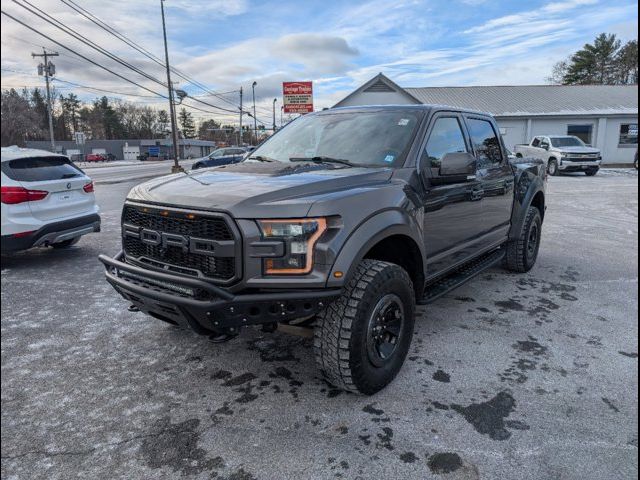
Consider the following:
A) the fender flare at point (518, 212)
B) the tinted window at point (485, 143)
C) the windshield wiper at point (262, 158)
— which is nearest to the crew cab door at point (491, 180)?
the tinted window at point (485, 143)

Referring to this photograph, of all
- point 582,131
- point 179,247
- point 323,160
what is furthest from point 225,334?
point 582,131

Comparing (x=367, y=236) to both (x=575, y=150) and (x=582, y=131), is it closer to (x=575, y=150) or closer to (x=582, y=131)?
(x=575, y=150)

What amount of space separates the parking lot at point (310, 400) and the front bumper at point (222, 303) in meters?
0.62

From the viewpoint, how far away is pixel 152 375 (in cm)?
328

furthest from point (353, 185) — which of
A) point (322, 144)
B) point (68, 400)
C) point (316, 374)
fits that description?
point (68, 400)

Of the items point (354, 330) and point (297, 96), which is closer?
point (354, 330)

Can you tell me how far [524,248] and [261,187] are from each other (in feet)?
12.8

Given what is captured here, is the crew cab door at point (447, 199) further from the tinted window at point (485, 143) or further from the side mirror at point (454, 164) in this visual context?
the tinted window at point (485, 143)

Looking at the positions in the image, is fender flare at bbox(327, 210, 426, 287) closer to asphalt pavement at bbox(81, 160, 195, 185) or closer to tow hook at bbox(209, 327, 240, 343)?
tow hook at bbox(209, 327, 240, 343)

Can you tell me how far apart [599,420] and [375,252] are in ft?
5.42

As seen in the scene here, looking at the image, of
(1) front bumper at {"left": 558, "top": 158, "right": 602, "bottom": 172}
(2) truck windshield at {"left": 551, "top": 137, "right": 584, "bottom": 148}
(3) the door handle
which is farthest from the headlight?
(2) truck windshield at {"left": 551, "top": 137, "right": 584, "bottom": 148}

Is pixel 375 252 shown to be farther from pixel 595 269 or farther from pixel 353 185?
pixel 595 269

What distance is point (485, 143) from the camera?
4.84 metres

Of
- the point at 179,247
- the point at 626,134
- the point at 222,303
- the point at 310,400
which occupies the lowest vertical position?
the point at 310,400
